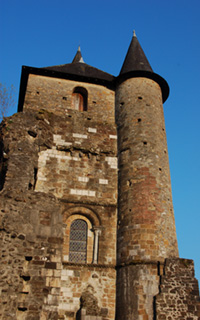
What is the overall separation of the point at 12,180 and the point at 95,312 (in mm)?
5036

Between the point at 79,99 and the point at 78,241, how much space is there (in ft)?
23.7

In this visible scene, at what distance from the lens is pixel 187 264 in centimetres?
1245

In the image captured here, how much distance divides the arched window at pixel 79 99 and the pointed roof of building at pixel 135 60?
2.07 m

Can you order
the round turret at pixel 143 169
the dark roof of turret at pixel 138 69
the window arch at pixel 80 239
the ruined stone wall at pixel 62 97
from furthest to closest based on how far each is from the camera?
the dark roof of turret at pixel 138 69
the ruined stone wall at pixel 62 97
the window arch at pixel 80 239
the round turret at pixel 143 169

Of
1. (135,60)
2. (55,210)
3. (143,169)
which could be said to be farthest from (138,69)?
(55,210)

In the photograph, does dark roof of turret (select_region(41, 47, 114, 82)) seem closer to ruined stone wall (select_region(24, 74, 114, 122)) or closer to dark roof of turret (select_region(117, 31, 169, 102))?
ruined stone wall (select_region(24, 74, 114, 122))

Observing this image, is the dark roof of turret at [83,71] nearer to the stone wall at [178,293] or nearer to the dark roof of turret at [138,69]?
the dark roof of turret at [138,69]

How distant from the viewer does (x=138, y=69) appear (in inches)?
680

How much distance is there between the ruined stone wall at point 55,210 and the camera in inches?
386

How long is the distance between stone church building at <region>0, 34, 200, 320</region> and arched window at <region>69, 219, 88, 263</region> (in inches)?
1.4

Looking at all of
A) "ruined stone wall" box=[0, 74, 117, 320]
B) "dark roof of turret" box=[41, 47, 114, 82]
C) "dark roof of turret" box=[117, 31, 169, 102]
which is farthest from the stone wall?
"dark roof of turret" box=[41, 47, 114, 82]

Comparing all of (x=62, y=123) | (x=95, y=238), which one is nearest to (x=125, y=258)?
(x=95, y=238)

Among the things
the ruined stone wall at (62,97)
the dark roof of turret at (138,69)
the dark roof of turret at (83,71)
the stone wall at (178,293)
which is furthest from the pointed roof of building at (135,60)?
the stone wall at (178,293)

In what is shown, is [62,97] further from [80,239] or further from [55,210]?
[55,210]
